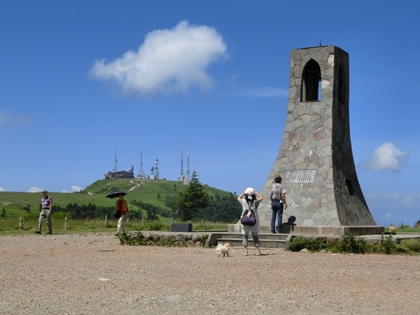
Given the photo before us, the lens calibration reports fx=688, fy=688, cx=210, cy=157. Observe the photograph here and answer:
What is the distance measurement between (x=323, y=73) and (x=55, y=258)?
1002cm

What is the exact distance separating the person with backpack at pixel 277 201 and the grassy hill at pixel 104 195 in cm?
5232

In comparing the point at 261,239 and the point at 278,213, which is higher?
the point at 278,213

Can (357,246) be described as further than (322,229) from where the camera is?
No

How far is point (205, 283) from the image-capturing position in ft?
32.1

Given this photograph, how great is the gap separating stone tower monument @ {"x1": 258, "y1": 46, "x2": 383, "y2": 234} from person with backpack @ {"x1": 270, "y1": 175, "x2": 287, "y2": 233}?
0.82 meters

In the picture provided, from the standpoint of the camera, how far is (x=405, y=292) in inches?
363

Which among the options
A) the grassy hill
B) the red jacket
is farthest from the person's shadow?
the grassy hill

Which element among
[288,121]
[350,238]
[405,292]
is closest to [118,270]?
[405,292]

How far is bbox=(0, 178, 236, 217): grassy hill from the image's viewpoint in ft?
292

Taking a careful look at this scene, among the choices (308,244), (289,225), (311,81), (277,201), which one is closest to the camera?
(308,244)

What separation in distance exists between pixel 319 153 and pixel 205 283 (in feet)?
34.3

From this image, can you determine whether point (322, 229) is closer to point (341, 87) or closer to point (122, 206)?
point (341, 87)

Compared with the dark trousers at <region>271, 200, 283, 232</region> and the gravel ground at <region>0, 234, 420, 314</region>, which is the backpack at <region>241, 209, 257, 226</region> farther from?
the dark trousers at <region>271, 200, 283, 232</region>

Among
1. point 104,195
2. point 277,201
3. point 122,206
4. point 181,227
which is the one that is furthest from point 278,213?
point 104,195
